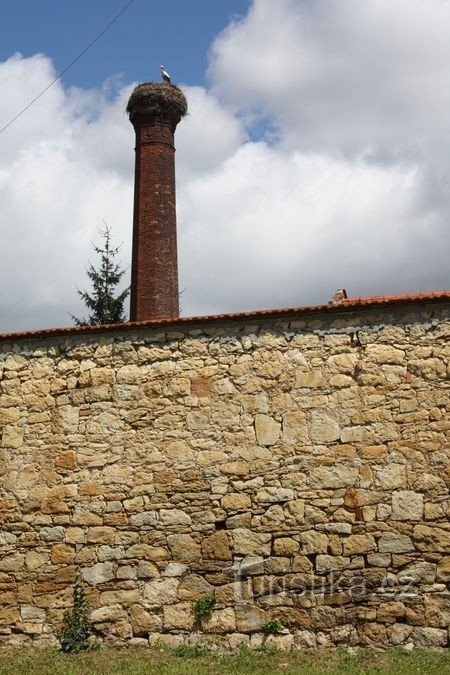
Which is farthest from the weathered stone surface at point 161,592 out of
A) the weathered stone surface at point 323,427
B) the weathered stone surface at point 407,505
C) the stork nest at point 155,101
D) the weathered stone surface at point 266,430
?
the stork nest at point 155,101

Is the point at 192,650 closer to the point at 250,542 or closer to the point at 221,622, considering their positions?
the point at 221,622

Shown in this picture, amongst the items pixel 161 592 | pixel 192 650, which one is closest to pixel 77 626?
pixel 161 592

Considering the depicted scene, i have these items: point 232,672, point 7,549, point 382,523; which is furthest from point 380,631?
point 7,549

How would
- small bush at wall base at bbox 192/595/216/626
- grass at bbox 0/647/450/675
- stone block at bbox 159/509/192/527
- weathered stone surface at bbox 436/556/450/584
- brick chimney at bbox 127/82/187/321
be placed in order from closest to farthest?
grass at bbox 0/647/450/675
weathered stone surface at bbox 436/556/450/584
small bush at wall base at bbox 192/595/216/626
stone block at bbox 159/509/192/527
brick chimney at bbox 127/82/187/321

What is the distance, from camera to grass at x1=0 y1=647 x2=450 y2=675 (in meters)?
6.20

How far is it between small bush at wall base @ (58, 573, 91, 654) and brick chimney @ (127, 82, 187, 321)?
8.07 metres

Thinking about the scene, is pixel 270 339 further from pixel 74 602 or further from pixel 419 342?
pixel 74 602

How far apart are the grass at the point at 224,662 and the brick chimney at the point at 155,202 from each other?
877 cm

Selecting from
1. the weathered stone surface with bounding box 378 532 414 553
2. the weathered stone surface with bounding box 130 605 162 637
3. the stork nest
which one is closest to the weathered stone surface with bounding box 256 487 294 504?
the weathered stone surface with bounding box 378 532 414 553

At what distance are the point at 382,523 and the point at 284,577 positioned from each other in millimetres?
A: 1207

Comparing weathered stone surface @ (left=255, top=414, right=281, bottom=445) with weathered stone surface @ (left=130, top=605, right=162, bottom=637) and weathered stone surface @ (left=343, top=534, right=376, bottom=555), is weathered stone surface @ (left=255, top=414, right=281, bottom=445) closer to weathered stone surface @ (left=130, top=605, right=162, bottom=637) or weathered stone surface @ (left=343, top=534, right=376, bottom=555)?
→ weathered stone surface @ (left=343, top=534, right=376, bottom=555)

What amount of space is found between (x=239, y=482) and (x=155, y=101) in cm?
1172

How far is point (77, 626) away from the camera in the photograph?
7.33 m

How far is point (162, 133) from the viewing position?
1625 cm
